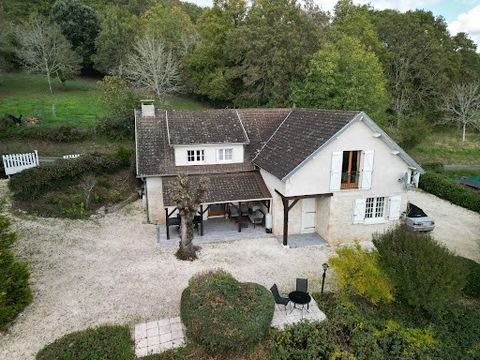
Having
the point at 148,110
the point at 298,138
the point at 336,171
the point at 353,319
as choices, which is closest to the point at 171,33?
the point at 148,110

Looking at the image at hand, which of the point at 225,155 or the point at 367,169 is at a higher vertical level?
the point at 225,155

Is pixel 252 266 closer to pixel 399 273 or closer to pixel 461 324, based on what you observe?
pixel 399 273

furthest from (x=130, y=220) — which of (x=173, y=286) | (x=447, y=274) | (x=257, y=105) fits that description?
(x=257, y=105)

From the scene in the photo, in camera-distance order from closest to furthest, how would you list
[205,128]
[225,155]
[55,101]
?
[225,155]
[205,128]
[55,101]

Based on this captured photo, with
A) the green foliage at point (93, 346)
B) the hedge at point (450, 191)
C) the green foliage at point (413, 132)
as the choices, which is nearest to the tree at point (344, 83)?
the green foliage at point (413, 132)

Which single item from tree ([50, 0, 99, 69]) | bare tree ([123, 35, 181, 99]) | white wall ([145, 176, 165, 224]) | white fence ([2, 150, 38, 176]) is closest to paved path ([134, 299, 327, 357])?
white wall ([145, 176, 165, 224])

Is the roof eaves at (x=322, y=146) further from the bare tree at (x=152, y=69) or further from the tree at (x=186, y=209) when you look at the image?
the bare tree at (x=152, y=69)

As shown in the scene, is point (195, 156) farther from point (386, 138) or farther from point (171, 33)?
point (171, 33)
